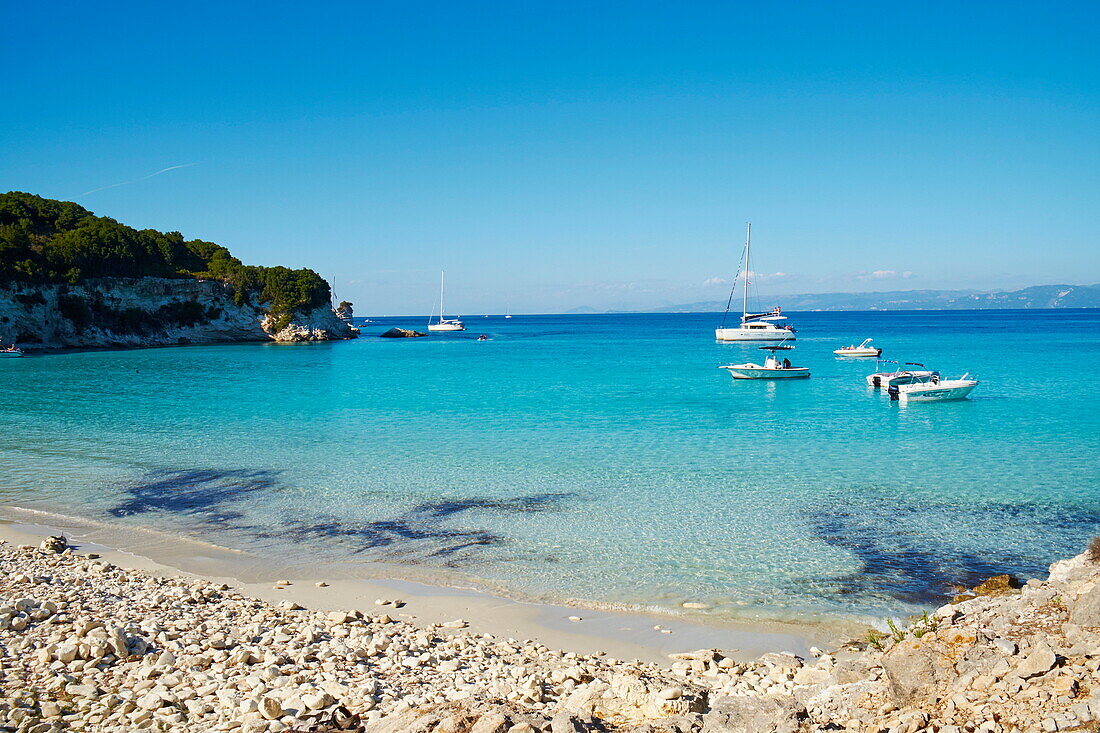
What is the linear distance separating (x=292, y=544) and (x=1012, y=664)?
11.3 metres

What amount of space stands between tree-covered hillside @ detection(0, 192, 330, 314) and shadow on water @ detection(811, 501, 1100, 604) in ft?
256

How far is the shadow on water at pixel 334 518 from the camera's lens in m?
13.0

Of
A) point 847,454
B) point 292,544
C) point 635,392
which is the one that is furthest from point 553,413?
point 292,544

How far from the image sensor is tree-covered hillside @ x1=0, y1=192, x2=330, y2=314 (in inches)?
2763

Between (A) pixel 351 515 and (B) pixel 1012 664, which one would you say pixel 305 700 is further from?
(A) pixel 351 515

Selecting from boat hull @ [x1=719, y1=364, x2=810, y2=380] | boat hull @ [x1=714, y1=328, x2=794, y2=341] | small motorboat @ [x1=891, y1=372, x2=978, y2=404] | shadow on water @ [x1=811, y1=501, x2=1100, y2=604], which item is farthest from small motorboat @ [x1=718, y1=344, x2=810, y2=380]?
boat hull @ [x1=714, y1=328, x2=794, y2=341]

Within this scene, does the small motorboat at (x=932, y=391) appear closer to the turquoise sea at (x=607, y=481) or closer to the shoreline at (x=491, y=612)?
the turquoise sea at (x=607, y=481)

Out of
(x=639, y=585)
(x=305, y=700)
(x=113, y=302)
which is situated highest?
(x=113, y=302)

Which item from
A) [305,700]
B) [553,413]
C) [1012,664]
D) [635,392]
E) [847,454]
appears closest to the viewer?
[1012,664]

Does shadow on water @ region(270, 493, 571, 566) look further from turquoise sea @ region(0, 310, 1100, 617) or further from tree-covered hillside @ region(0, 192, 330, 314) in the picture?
tree-covered hillside @ region(0, 192, 330, 314)

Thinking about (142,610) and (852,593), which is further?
(852,593)

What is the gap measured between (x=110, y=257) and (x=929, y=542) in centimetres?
8781

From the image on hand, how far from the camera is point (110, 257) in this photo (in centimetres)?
7906

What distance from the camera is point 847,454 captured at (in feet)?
71.0
